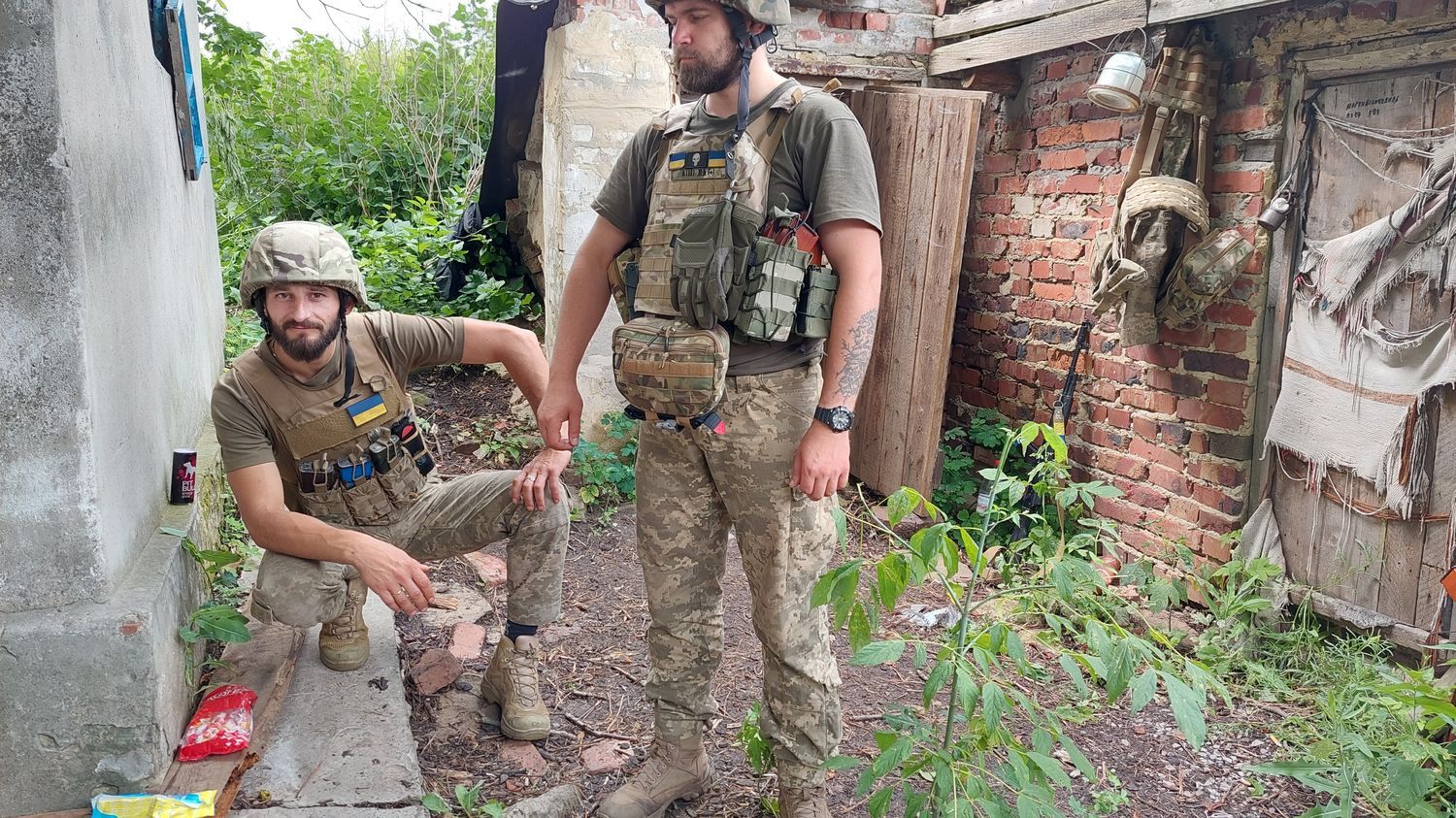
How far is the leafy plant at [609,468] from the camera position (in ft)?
16.4

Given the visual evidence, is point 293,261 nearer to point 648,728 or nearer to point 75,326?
point 75,326

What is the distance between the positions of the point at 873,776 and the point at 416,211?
6.70m

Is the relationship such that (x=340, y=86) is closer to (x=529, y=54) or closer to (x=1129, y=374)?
(x=529, y=54)

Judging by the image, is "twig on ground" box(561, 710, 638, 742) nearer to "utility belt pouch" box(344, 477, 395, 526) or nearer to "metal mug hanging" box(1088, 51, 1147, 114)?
"utility belt pouch" box(344, 477, 395, 526)

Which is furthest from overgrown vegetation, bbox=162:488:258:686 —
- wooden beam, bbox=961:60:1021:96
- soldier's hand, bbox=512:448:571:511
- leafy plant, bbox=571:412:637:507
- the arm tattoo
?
wooden beam, bbox=961:60:1021:96

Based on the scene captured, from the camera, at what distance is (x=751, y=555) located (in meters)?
2.36

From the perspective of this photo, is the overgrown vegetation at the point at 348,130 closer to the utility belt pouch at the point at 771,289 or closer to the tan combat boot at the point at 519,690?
the tan combat boot at the point at 519,690

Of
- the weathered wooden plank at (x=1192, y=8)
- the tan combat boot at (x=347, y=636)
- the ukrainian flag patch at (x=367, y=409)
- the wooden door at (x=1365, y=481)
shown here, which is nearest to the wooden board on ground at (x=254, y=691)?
the tan combat boot at (x=347, y=636)

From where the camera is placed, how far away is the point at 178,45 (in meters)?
3.86

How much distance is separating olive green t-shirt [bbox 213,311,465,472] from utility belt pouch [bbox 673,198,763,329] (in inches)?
41.1

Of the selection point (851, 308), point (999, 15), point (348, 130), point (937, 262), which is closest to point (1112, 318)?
point (937, 262)

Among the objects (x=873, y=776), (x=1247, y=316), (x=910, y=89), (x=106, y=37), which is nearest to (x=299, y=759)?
(x=873, y=776)

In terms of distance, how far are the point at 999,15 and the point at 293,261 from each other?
13.4ft

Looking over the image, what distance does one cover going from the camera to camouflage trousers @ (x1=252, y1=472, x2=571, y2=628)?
9.49 feet
